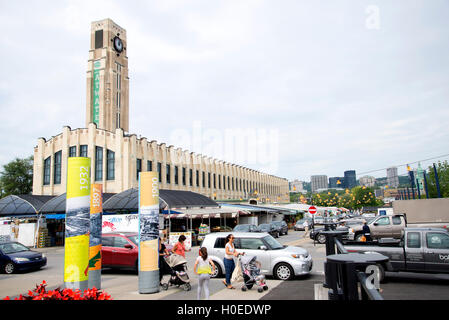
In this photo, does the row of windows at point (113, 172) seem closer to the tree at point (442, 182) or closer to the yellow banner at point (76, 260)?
the yellow banner at point (76, 260)

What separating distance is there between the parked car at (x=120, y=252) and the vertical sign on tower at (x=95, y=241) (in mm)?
3106

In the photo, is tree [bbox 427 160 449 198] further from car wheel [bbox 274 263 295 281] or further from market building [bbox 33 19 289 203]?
car wheel [bbox 274 263 295 281]

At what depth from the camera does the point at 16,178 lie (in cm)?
6091

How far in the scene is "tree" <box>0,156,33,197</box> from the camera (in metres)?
59.9

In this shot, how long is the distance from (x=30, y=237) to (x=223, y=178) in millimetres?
38902

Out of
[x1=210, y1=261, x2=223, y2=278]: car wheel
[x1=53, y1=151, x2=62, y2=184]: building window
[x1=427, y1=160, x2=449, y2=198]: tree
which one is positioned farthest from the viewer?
[x1=427, y1=160, x2=449, y2=198]: tree

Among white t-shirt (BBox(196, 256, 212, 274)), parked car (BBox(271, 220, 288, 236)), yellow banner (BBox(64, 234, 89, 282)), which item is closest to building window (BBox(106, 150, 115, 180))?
parked car (BBox(271, 220, 288, 236))

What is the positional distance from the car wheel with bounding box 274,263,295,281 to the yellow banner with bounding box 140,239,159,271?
13.4 feet

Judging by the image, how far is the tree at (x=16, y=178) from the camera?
2360 inches

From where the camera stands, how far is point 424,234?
11086mm

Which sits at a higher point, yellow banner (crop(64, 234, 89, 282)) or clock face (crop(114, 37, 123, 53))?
clock face (crop(114, 37, 123, 53))

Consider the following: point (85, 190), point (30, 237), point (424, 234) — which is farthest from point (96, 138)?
point (424, 234)

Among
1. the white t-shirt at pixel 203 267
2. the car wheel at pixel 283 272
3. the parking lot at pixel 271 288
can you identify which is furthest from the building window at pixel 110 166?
the white t-shirt at pixel 203 267
